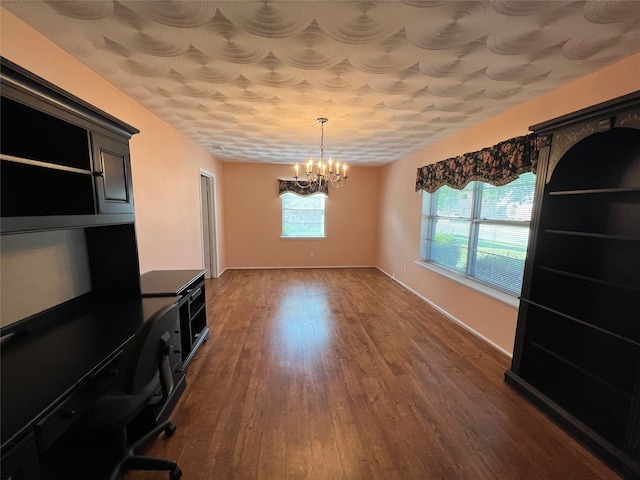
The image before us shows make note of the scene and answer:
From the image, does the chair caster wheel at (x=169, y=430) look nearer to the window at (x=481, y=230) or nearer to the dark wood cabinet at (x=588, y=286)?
the dark wood cabinet at (x=588, y=286)

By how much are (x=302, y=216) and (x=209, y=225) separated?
209 cm

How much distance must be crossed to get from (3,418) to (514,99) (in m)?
3.68

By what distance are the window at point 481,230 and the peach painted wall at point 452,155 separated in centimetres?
24

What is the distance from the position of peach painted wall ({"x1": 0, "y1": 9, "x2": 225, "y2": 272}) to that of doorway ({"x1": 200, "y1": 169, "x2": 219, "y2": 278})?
46 centimetres

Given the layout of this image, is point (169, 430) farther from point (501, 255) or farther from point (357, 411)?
point (501, 255)

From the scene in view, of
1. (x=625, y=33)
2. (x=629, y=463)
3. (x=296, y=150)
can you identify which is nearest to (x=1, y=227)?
(x=625, y=33)

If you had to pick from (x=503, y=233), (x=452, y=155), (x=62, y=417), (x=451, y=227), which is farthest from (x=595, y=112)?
(x=62, y=417)

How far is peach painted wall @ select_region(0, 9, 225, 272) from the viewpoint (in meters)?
1.50

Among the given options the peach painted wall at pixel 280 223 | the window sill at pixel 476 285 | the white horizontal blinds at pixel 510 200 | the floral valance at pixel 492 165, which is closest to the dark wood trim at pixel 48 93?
the floral valance at pixel 492 165

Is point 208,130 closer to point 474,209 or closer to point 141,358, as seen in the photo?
point 141,358

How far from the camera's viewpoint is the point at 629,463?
1.46 m

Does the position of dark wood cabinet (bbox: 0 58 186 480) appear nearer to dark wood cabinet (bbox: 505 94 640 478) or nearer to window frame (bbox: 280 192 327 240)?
dark wood cabinet (bbox: 505 94 640 478)

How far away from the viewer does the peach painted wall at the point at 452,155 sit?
6.17ft

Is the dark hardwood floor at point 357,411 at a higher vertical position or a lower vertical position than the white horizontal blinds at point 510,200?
lower
